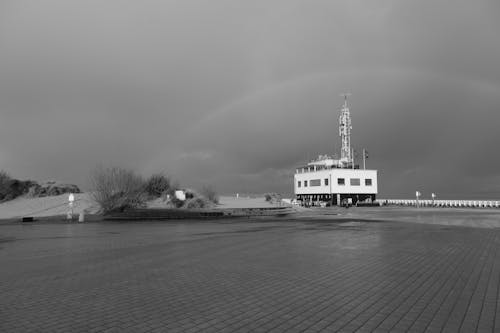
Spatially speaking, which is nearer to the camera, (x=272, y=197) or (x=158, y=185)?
(x=158, y=185)

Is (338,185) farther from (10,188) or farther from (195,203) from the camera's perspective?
(10,188)

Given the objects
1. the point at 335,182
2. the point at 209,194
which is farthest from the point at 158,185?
the point at 335,182

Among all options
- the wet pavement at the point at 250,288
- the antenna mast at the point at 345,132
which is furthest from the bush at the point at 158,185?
the antenna mast at the point at 345,132

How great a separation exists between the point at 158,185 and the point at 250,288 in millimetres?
45637

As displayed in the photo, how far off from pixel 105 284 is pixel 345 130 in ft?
330

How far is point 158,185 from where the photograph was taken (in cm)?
5206

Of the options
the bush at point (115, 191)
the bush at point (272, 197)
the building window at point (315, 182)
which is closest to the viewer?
the bush at point (115, 191)

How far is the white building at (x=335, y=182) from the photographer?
3339 inches

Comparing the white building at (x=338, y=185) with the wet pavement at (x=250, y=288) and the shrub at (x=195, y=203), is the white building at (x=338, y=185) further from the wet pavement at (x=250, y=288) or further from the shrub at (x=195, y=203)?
the wet pavement at (x=250, y=288)

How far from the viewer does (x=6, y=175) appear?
5859 cm

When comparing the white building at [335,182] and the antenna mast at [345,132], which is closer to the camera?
the white building at [335,182]

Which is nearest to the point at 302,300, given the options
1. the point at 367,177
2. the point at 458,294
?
the point at 458,294

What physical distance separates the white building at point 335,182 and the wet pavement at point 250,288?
7045 centimetres

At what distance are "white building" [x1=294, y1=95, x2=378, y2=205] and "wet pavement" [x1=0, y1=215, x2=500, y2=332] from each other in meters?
70.4
